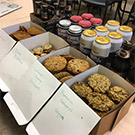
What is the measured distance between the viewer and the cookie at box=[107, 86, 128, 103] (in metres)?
0.62

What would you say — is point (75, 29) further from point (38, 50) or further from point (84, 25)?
point (38, 50)

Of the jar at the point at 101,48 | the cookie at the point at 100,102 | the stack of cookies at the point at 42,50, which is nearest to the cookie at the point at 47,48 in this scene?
the stack of cookies at the point at 42,50

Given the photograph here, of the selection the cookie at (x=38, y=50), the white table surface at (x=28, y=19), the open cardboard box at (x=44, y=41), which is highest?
the open cardboard box at (x=44, y=41)

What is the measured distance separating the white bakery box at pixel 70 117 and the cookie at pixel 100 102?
32 mm

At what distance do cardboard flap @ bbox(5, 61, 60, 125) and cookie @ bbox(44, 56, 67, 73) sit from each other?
0.24ft

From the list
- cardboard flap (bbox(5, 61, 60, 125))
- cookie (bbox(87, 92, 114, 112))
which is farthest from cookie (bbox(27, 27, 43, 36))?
cookie (bbox(87, 92, 114, 112))

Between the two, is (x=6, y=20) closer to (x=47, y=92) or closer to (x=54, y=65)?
(x=54, y=65)

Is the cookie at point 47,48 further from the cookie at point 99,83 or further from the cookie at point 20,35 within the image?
the cookie at point 99,83

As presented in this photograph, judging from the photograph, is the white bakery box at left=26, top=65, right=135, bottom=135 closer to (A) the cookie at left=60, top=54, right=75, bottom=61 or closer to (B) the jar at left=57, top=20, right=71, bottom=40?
(A) the cookie at left=60, top=54, right=75, bottom=61

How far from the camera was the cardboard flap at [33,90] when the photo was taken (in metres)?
0.64

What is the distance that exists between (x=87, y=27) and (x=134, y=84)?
0.43 meters

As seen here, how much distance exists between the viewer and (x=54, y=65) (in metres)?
0.77

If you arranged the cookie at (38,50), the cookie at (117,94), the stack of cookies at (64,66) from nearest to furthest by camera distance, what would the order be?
the cookie at (117,94) < the stack of cookies at (64,66) < the cookie at (38,50)

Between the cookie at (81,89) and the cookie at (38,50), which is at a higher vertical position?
the cookie at (81,89)
